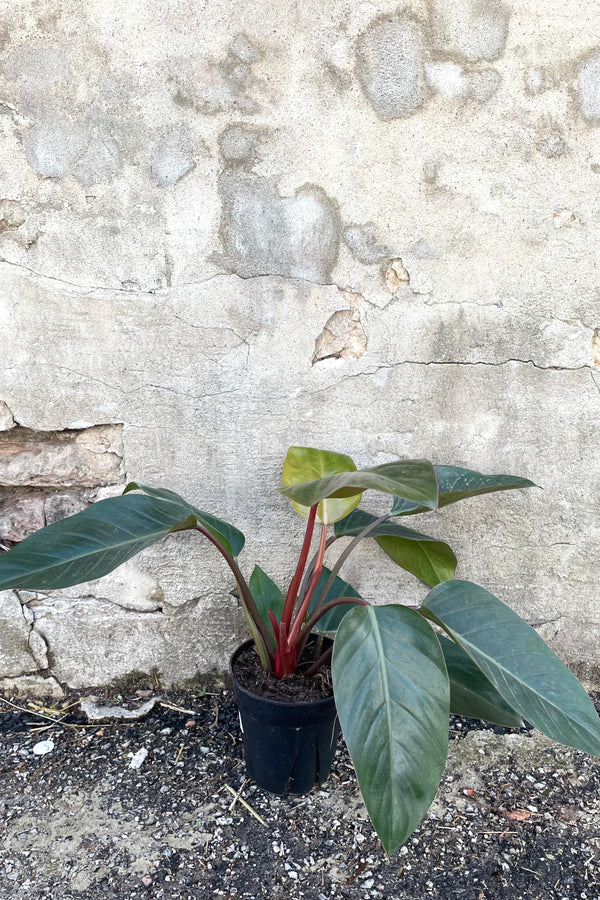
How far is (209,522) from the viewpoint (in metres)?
1.54

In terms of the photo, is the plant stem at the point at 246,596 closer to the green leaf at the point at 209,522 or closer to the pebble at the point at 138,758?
the green leaf at the point at 209,522

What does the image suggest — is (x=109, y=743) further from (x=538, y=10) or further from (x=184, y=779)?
(x=538, y=10)

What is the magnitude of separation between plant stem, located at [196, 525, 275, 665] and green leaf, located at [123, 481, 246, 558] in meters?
0.02

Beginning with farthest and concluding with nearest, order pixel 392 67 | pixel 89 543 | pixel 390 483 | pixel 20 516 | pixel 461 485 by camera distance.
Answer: pixel 20 516, pixel 392 67, pixel 461 485, pixel 89 543, pixel 390 483

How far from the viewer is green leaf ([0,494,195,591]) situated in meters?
1.25

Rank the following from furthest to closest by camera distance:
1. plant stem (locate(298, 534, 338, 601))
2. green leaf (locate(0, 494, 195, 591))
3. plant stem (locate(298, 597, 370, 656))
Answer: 1. plant stem (locate(298, 534, 338, 601))
2. plant stem (locate(298, 597, 370, 656))
3. green leaf (locate(0, 494, 195, 591))

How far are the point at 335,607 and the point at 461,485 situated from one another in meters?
0.44

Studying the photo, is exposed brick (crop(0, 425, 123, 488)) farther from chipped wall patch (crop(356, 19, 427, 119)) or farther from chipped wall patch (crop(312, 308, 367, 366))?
chipped wall patch (crop(356, 19, 427, 119))

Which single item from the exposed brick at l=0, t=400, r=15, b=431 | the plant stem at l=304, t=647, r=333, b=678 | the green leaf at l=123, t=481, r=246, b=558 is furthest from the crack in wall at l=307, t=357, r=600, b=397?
the exposed brick at l=0, t=400, r=15, b=431

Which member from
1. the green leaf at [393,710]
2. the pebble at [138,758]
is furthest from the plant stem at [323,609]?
the pebble at [138,758]

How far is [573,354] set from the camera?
5.55 ft

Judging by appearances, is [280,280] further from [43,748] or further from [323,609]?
[43,748]

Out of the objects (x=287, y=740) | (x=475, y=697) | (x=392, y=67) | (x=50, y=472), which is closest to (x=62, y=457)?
(x=50, y=472)

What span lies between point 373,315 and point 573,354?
534mm
